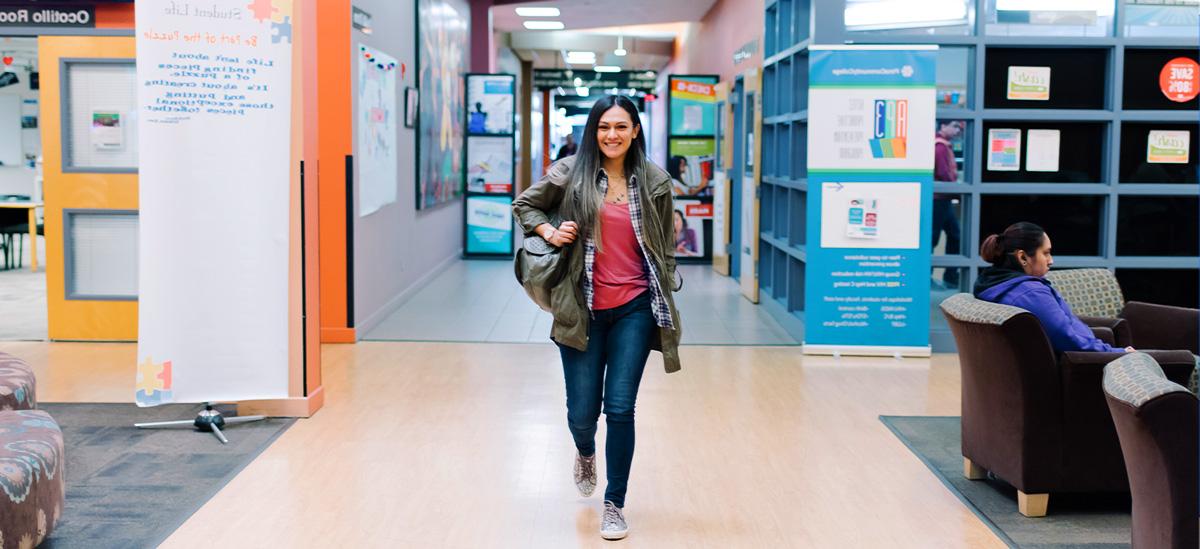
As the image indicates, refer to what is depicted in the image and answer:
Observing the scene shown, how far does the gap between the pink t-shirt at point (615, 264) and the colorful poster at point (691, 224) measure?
9.09 meters

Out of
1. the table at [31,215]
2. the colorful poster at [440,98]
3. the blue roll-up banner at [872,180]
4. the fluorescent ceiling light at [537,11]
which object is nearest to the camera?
the blue roll-up banner at [872,180]

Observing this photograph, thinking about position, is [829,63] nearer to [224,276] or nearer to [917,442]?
[917,442]

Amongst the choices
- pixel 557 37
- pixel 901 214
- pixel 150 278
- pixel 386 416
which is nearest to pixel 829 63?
pixel 901 214

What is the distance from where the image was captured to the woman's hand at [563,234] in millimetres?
3719

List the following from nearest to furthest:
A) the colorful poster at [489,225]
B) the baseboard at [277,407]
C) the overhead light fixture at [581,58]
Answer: the baseboard at [277,407] < the colorful poster at [489,225] < the overhead light fixture at [581,58]

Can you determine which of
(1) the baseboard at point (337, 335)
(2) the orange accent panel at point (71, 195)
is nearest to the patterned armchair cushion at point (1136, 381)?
(1) the baseboard at point (337, 335)

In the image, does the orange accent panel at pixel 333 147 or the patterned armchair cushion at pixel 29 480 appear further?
the orange accent panel at pixel 333 147

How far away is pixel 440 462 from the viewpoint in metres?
4.79

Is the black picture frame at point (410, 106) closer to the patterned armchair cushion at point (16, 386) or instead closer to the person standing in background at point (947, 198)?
the person standing in background at point (947, 198)

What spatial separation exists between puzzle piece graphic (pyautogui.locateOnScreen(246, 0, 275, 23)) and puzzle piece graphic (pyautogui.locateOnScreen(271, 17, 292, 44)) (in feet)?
0.16

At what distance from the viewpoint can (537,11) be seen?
16.8m

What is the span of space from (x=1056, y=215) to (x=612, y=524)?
4.67m

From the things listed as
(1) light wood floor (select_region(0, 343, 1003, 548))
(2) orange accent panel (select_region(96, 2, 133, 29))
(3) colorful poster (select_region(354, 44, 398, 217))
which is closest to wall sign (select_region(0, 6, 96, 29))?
(2) orange accent panel (select_region(96, 2, 133, 29))

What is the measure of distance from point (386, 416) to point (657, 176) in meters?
2.26
